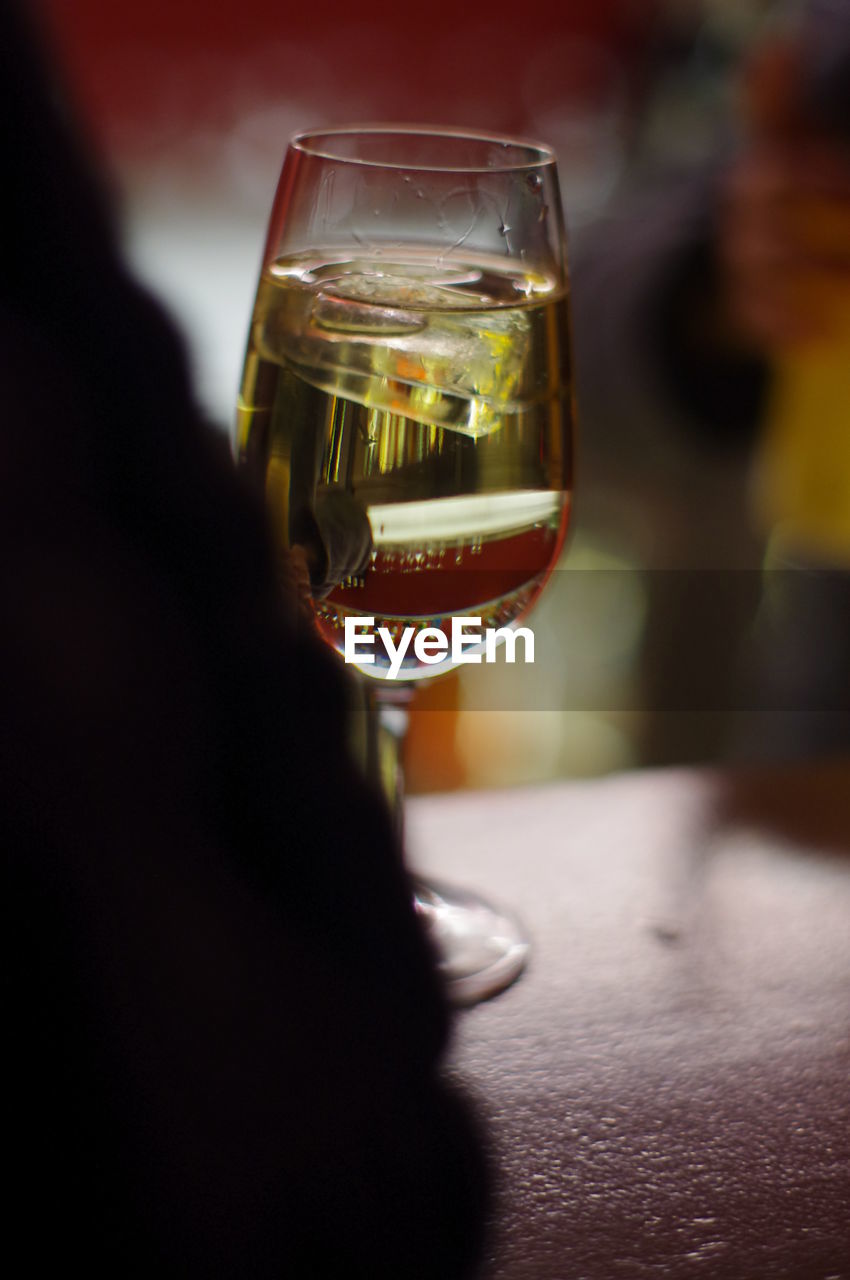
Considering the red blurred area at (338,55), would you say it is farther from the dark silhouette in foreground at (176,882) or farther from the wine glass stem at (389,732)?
the dark silhouette in foreground at (176,882)

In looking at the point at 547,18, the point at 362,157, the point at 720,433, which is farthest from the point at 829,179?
the point at 547,18

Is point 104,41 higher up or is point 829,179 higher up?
point 104,41

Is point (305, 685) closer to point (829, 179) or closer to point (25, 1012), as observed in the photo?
point (25, 1012)

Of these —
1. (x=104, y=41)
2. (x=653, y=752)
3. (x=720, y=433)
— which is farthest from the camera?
(x=104, y=41)

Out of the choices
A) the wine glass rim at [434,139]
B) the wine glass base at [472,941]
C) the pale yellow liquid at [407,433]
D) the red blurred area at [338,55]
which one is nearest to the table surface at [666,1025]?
the wine glass base at [472,941]

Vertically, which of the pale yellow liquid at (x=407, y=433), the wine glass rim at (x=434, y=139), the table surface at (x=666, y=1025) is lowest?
the table surface at (x=666, y=1025)

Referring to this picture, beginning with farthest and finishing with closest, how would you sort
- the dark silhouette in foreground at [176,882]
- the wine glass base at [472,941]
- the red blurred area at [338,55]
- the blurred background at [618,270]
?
1. the red blurred area at [338,55]
2. the blurred background at [618,270]
3. the wine glass base at [472,941]
4. the dark silhouette in foreground at [176,882]

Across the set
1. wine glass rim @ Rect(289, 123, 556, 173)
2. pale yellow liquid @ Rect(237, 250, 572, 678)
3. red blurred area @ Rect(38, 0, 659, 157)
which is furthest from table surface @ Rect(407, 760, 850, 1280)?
red blurred area @ Rect(38, 0, 659, 157)
